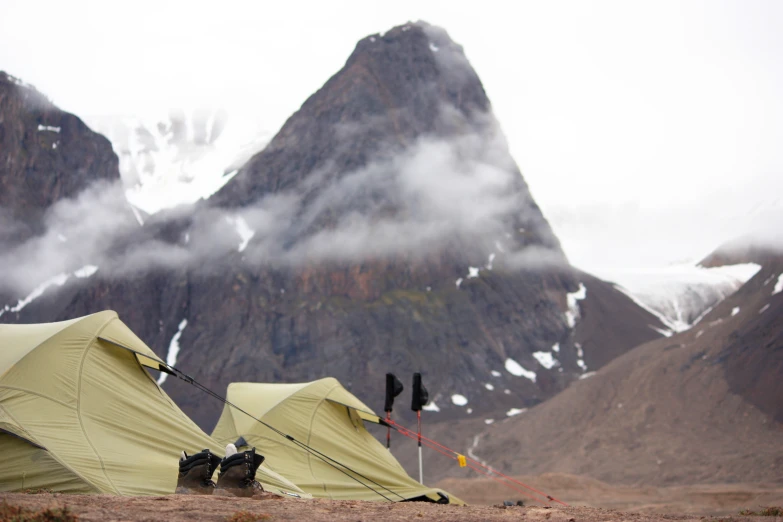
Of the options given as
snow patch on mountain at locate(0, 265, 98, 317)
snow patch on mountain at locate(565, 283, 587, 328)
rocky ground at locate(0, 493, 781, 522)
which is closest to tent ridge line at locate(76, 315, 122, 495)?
rocky ground at locate(0, 493, 781, 522)

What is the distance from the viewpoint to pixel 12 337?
16984 mm

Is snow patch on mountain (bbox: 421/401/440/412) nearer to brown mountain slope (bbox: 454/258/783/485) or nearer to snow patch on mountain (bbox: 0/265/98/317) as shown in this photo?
brown mountain slope (bbox: 454/258/783/485)

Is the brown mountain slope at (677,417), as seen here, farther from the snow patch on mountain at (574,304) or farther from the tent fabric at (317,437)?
the tent fabric at (317,437)

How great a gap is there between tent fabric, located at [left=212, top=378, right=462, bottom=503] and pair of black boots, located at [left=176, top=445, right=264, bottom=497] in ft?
21.6

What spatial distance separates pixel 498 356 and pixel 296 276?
118ft

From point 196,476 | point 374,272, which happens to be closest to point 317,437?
point 196,476

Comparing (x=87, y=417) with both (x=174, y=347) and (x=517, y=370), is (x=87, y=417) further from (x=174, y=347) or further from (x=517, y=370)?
(x=174, y=347)

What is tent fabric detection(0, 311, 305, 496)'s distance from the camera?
1409 centimetres

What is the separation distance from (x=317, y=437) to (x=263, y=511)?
1229 centimetres

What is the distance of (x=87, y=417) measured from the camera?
1562 cm

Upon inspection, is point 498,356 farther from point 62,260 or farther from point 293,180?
point 62,260

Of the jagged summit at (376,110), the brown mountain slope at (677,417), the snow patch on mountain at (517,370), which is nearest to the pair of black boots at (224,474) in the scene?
the brown mountain slope at (677,417)

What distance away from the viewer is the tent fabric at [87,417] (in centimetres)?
1409

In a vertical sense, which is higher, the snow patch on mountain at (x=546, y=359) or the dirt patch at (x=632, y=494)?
the snow patch on mountain at (x=546, y=359)
